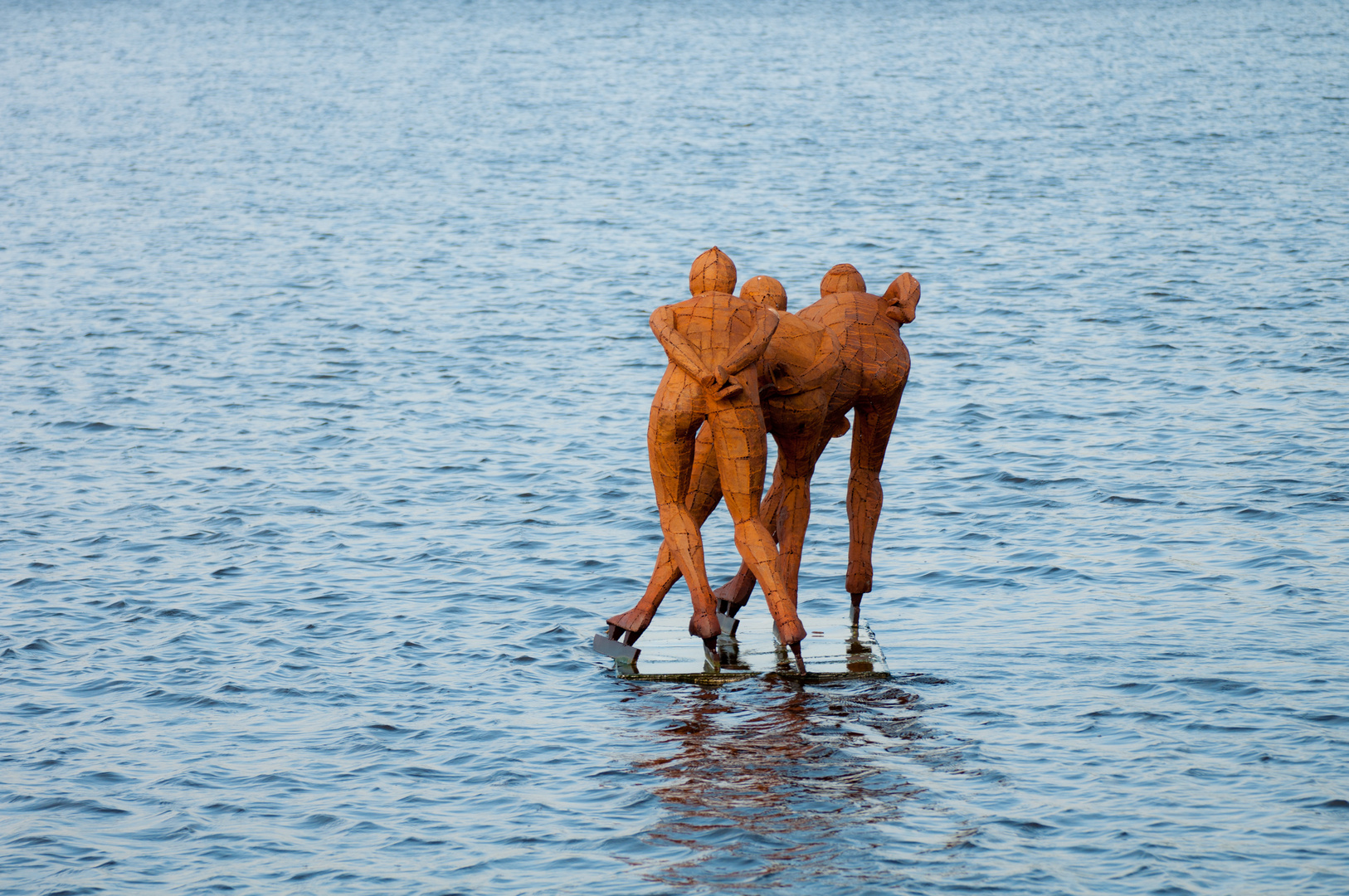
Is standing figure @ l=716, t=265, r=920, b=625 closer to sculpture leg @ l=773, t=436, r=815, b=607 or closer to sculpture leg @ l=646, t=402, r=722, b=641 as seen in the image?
sculpture leg @ l=773, t=436, r=815, b=607

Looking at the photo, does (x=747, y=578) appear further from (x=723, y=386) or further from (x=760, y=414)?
(x=723, y=386)

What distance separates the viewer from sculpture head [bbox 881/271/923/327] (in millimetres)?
12883

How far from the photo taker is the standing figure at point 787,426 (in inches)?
480

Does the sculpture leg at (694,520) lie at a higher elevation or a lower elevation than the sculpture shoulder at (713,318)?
lower

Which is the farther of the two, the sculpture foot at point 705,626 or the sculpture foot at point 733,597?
the sculpture foot at point 733,597

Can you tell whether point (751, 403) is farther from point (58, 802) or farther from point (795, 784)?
point (58, 802)

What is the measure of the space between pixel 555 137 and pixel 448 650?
39.6 m

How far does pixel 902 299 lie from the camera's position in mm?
12883

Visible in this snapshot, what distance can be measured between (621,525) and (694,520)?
543 cm

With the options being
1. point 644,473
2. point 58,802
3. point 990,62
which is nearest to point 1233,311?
point 644,473

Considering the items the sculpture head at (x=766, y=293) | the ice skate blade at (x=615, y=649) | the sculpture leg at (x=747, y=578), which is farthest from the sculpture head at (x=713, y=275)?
the ice skate blade at (x=615, y=649)

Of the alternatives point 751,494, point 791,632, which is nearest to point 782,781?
point 791,632

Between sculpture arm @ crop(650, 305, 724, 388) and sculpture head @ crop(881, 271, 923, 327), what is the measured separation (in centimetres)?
192

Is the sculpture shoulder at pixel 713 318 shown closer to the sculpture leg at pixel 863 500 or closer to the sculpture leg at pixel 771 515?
the sculpture leg at pixel 771 515
